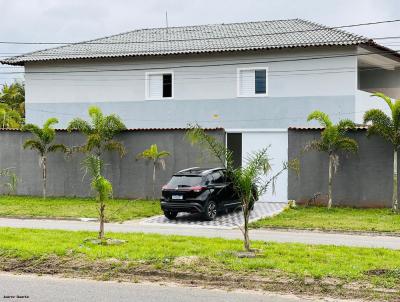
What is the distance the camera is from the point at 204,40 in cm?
3134

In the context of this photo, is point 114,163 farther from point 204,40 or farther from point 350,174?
point 350,174

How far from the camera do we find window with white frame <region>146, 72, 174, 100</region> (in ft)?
101

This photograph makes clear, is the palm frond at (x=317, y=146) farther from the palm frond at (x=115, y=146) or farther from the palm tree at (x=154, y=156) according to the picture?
the palm frond at (x=115, y=146)

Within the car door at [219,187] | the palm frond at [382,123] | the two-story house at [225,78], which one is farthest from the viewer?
the two-story house at [225,78]

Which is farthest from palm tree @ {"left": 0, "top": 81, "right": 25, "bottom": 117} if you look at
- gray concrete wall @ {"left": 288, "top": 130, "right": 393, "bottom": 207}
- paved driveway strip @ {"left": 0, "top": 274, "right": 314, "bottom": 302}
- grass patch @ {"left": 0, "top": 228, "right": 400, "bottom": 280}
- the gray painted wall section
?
paved driveway strip @ {"left": 0, "top": 274, "right": 314, "bottom": 302}

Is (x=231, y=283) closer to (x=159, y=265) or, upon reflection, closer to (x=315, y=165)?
(x=159, y=265)

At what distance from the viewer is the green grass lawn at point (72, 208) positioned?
20.9m

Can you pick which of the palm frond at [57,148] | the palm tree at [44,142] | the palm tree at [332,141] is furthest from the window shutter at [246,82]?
the palm tree at [44,142]

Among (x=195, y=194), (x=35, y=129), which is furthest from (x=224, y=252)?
(x=35, y=129)

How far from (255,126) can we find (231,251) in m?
16.5

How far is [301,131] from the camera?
23.2 metres

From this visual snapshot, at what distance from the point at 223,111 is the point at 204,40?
13.6 ft

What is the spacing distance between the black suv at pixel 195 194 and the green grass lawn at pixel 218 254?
174 inches

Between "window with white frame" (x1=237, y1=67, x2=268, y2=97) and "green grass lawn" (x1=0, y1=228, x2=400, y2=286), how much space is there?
1493cm
